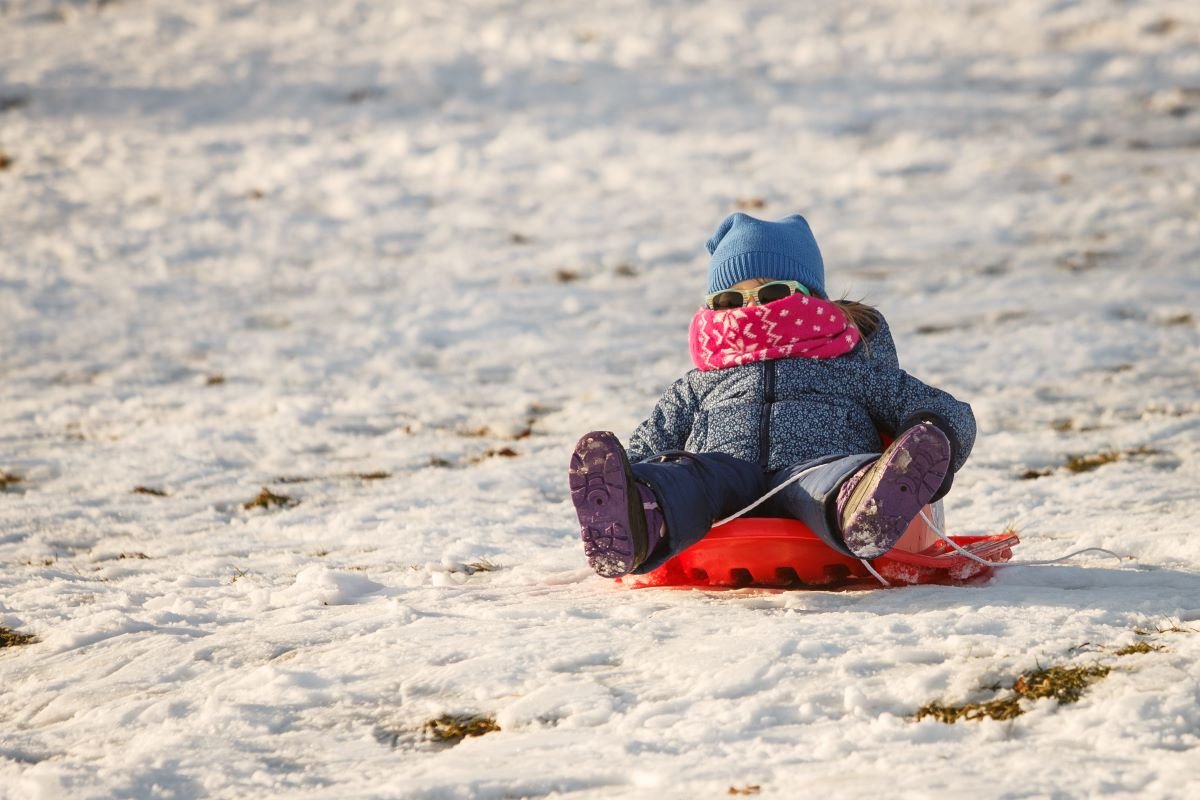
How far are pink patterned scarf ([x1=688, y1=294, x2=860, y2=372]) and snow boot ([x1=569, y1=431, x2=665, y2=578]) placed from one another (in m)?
0.86

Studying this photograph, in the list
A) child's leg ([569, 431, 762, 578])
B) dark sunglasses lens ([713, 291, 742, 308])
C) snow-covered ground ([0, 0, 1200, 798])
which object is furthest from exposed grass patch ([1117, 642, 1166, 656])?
dark sunglasses lens ([713, 291, 742, 308])

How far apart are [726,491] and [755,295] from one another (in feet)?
2.48

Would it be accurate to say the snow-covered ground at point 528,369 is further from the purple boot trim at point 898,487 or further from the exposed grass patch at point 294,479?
the purple boot trim at point 898,487

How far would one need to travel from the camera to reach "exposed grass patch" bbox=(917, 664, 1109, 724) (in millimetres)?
2395

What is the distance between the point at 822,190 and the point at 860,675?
7974 mm

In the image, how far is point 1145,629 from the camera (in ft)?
9.16

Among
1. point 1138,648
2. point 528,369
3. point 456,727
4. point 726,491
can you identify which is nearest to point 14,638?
point 456,727

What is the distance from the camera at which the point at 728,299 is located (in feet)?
12.6

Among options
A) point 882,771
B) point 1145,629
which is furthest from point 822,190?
point 882,771

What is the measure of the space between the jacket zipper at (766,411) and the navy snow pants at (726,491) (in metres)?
0.06

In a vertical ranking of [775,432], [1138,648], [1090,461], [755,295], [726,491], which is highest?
[755,295]

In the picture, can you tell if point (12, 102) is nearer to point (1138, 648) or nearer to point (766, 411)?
point (766, 411)

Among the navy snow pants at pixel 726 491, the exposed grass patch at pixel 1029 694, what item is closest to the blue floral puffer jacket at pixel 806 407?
the navy snow pants at pixel 726 491

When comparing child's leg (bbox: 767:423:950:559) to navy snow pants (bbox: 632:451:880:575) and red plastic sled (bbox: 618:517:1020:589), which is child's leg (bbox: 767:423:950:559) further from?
red plastic sled (bbox: 618:517:1020:589)
